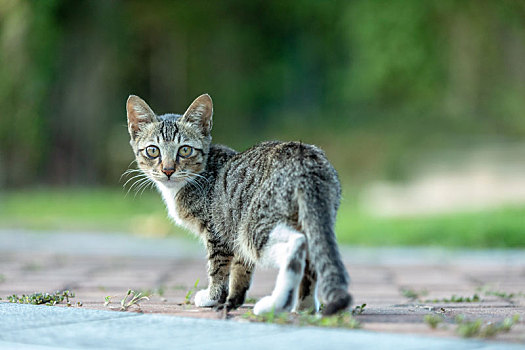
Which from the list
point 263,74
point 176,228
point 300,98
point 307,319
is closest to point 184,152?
point 307,319

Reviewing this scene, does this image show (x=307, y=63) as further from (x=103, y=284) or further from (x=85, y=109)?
(x=103, y=284)

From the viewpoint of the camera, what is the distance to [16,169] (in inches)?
860

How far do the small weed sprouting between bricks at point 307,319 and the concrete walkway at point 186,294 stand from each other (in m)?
0.06

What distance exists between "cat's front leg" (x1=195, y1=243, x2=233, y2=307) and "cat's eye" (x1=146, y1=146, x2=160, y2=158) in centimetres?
64

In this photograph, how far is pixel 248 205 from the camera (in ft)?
13.8

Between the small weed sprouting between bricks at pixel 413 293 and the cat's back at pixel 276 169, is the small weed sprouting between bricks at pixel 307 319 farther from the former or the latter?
the small weed sprouting between bricks at pixel 413 293

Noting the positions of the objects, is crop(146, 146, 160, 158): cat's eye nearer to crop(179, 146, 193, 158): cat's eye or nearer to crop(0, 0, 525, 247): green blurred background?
crop(179, 146, 193, 158): cat's eye

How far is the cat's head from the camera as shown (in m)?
4.69

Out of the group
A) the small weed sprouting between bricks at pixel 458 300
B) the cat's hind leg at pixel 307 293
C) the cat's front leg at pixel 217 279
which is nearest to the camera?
the cat's hind leg at pixel 307 293

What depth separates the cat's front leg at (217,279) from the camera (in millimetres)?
4590

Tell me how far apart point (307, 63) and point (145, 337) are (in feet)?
87.2

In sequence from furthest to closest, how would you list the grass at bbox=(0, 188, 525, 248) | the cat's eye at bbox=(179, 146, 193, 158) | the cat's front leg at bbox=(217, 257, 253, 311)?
the grass at bbox=(0, 188, 525, 248), the cat's eye at bbox=(179, 146, 193, 158), the cat's front leg at bbox=(217, 257, 253, 311)

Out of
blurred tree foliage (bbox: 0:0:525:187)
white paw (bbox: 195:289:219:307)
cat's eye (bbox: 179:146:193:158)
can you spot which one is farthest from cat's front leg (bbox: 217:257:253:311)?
blurred tree foliage (bbox: 0:0:525:187)

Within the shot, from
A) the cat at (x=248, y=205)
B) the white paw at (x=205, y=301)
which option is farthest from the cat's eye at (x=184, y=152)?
the white paw at (x=205, y=301)
